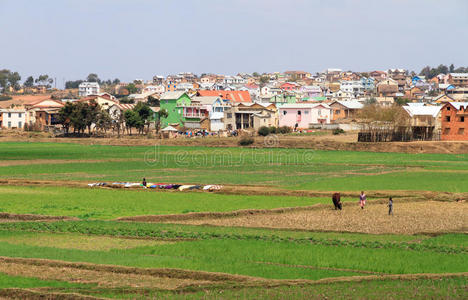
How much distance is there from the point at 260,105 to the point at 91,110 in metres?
24.8

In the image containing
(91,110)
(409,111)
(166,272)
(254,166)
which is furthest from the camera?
(91,110)

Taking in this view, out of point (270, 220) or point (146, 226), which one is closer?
point (146, 226)

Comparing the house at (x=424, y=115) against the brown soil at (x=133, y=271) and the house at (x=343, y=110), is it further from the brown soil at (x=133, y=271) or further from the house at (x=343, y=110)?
the brown soil at (x=133, y=271)

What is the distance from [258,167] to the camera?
58062mm

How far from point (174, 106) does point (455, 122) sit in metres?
50.9

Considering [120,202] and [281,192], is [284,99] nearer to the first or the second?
[281,192]

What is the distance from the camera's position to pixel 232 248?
989 inches

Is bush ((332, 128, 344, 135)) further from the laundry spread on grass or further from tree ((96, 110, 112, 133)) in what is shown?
the laundry spread on grass

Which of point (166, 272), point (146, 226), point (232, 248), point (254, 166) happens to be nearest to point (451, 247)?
point (232, 248)

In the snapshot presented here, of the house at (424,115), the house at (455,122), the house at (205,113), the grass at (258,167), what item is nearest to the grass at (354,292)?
the grass at (258,167)

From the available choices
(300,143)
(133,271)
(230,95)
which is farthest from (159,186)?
(230,95)

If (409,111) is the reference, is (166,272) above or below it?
below

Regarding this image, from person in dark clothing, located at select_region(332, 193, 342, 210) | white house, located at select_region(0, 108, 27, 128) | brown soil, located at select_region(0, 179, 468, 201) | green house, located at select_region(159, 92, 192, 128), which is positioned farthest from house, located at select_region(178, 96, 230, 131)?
person in dark clothing, located at select_region(332, 193, 342, 210)

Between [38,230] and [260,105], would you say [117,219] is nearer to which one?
[38,230]
